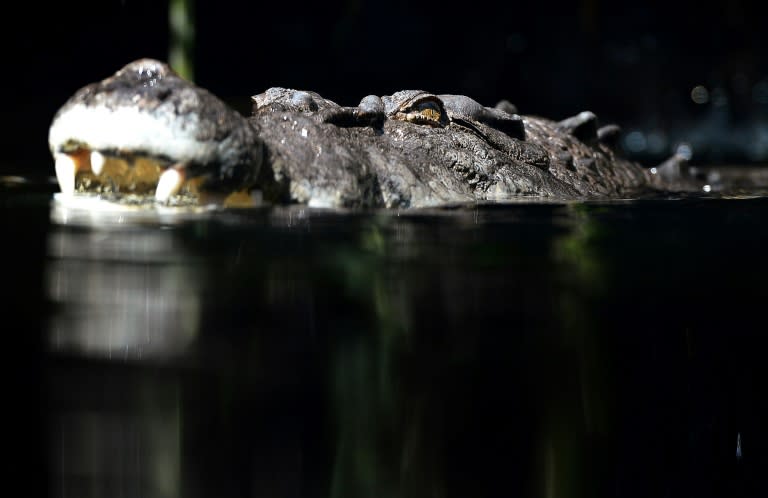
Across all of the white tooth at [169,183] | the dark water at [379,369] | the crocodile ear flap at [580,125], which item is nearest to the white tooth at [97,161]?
the white tooth at [169,183]

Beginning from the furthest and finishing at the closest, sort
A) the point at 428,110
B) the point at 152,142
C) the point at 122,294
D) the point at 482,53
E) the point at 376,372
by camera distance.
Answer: the point at 482,53 < the point at 428,110 < the point at 152,142 < the point at 122,294 < the point at 376,372

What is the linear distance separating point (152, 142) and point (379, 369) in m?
1.92

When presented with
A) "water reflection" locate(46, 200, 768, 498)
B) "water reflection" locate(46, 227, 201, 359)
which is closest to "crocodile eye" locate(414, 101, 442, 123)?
"water reflection" locate(46, 200, 768, 498)

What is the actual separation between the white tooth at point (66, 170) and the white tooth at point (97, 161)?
0.13 meters

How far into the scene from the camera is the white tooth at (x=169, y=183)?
12.2 ft

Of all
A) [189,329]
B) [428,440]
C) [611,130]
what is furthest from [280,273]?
[611,130]

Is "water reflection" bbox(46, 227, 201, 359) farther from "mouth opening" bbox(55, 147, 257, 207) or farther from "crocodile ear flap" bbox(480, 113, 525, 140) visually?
"crocodile ear flap" bbox(480, 113, 525, 140)

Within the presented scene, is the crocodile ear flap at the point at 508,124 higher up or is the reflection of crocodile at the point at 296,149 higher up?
the crocodile ear flap at the point at 508,124

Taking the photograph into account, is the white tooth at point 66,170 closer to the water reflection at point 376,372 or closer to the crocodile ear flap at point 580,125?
the water reflection at point 376,372

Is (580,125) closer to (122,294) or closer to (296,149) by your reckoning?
(296,149)

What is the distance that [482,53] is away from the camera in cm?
1645

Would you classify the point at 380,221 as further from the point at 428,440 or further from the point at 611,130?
the point at 611,130

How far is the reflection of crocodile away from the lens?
366 cm

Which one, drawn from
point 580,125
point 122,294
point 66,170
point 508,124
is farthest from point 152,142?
point 580,125
